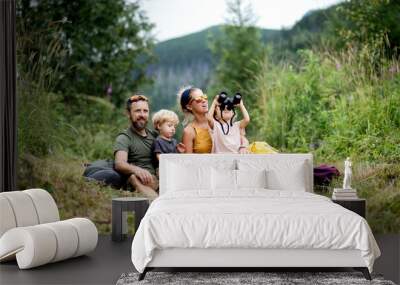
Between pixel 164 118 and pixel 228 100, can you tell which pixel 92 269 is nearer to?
pixel 164 118

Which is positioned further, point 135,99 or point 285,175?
point 135,99

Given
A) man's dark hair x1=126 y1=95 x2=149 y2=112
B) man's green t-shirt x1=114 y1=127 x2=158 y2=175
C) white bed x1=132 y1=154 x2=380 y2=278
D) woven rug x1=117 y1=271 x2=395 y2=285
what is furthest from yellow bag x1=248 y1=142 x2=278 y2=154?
woven rug x1=117 y1=271 x2=395 y2=285

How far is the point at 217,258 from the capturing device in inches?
215

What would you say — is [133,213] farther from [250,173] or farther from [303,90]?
[303,90]

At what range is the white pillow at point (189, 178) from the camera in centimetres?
732

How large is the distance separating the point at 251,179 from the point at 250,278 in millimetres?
1815

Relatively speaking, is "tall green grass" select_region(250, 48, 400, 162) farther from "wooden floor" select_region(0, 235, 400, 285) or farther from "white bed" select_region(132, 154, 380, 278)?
"white bed" select_region(132, 154, 380, 278)

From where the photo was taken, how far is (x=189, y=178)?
738cm

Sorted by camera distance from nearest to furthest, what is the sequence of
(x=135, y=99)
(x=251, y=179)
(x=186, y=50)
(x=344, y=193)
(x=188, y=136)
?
1. (x=251, y=179)
2. (x=344, y=193)
3. (x=188, y=136)
4. (x=135, y=99)
5. (x=186, y=50)

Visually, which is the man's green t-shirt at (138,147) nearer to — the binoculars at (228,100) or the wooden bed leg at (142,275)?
the binoculars at (228,100)

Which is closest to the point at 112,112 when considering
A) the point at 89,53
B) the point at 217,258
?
the point at 89,53

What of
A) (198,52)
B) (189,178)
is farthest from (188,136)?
(198,52)

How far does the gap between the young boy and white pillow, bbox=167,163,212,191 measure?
698 mm

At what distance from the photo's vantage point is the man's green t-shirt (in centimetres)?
823
